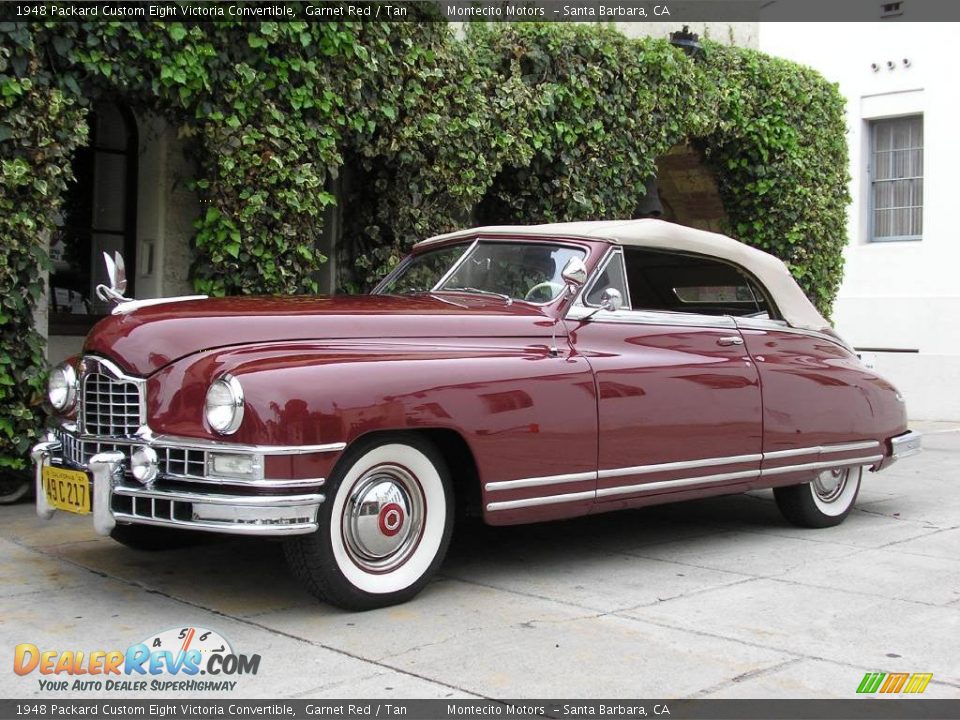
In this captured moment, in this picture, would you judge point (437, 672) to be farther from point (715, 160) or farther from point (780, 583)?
point (715, 160)

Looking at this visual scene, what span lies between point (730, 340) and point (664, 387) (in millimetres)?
713

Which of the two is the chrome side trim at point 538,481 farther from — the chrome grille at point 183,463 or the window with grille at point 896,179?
the window with grille at point 896,179

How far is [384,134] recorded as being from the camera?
8461 millimetres

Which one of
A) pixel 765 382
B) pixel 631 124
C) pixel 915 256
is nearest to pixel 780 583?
pixel 765 382

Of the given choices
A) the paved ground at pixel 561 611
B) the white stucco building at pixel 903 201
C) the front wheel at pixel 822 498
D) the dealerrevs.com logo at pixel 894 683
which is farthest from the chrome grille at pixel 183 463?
the white stucco building at pixel 903 201

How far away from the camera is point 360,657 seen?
3.99 meters

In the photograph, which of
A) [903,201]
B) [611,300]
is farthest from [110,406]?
[903,201]

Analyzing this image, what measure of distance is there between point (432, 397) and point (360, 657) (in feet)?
3.71

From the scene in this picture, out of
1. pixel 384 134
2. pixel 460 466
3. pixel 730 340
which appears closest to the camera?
pixel 460 466

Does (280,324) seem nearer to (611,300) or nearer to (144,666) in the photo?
(144,666)

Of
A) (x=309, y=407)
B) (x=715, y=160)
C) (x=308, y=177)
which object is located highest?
(x=715, y=160)

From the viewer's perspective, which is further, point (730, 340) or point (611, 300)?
point (730, 340)

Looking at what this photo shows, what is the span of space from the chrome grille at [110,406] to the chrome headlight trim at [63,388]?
22 centimetres

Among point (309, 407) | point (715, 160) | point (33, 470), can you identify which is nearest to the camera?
point (309, 407)
